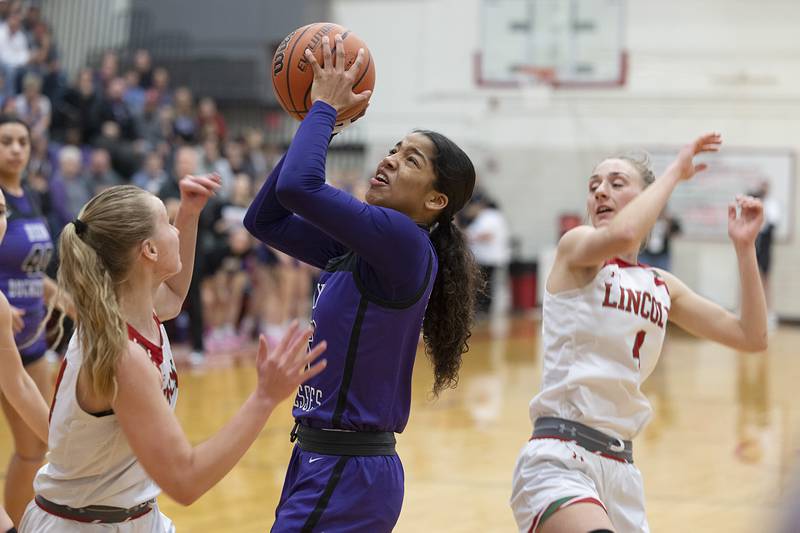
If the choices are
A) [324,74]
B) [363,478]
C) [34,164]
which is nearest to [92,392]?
[363,478]

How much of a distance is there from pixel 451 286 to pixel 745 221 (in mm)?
1058

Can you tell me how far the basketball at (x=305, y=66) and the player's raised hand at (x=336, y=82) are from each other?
13 centimetres

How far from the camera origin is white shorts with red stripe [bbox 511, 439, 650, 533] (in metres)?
3.09

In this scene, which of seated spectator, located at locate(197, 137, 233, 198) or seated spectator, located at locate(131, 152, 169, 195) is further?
seated spectator, located at locate(197, 137, 233, 198)

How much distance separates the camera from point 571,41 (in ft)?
55.5

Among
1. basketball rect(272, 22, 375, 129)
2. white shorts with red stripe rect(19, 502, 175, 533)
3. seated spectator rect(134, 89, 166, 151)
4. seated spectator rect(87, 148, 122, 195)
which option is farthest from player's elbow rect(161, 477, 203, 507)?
seated spectator rect(134, 89, 166, 151)

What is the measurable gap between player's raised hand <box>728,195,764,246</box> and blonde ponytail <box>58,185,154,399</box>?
179 centimetres

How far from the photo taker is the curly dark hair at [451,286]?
292 cm

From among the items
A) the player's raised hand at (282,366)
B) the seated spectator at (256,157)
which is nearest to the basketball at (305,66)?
the player's raised hand at (282,366)

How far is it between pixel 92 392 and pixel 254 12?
1664 cm

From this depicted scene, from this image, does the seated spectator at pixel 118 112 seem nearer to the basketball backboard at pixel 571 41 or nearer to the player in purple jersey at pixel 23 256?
the basketball backboard at pixel 571 41

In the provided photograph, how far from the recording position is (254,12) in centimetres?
1834

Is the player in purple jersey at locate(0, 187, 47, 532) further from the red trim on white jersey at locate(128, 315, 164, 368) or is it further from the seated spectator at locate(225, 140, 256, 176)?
the seated spectator at locate(225, 140, 256, 176)

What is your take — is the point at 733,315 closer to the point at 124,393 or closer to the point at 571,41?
the point at 124,393
